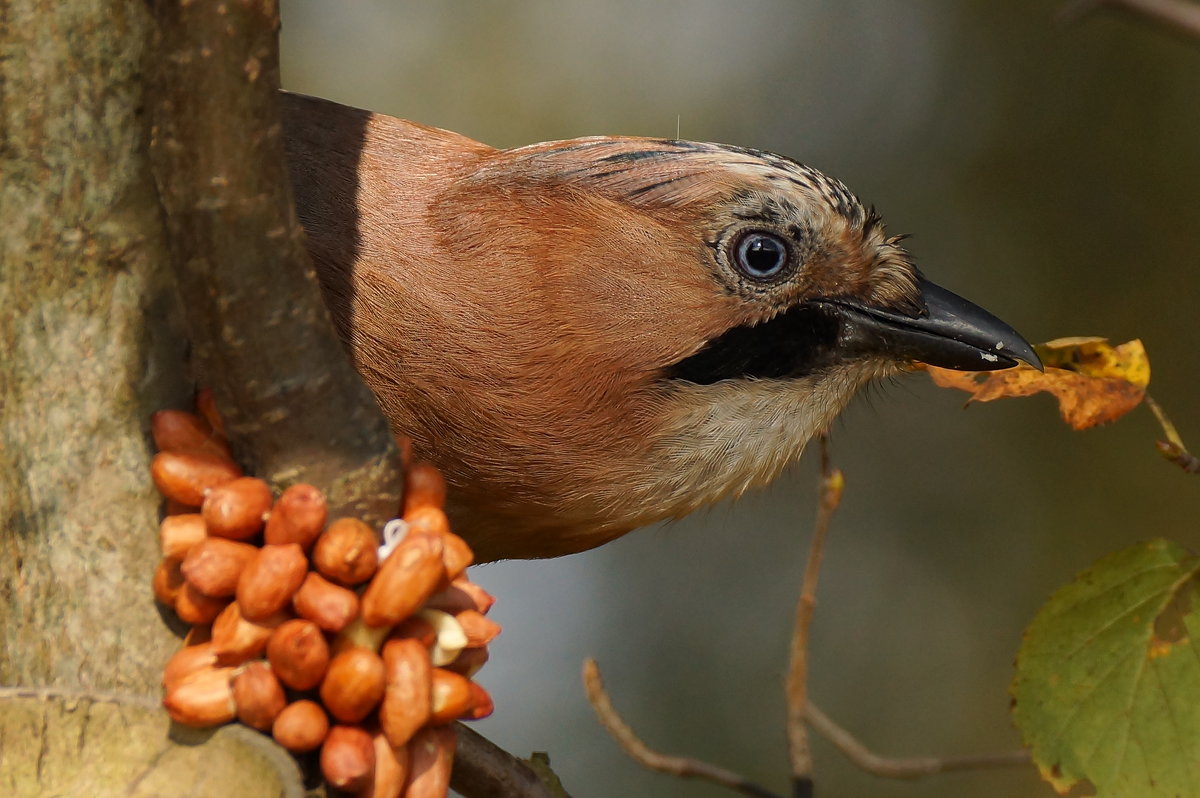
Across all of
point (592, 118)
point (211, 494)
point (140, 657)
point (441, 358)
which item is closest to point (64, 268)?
point (211, 494)

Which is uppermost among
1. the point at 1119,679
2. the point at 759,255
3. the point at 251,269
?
the point at 251,269

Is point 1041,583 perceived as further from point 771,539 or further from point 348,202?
point 348,202

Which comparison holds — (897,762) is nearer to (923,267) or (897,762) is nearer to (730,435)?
(730,435)

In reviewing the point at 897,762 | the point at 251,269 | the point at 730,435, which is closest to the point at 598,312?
the point at 730,435

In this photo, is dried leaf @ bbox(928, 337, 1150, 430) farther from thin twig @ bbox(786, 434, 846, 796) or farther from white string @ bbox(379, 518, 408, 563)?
white string @ bbox(379, 518, 408, 563)

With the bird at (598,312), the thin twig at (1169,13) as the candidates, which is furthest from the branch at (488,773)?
the thin twig at (1169,13)
